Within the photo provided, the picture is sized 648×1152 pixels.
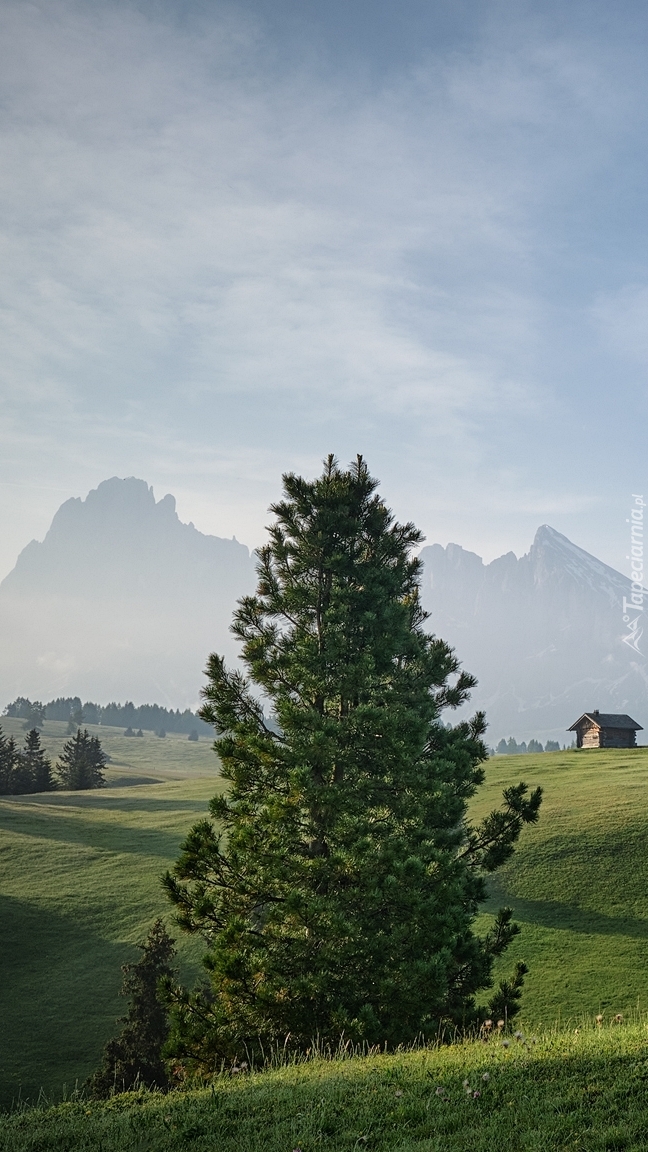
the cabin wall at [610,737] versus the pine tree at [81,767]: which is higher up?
the cabin wall at [610,737]

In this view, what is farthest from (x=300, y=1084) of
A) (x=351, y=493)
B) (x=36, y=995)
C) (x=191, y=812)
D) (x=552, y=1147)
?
(x=191, y=812)

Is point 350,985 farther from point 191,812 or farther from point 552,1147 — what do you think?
point 191,812

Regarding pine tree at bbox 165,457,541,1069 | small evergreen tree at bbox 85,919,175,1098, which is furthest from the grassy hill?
pine tree at bbox 165,457,541,1069

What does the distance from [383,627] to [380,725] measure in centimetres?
257

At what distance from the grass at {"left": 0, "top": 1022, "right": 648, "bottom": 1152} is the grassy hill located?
2193cm

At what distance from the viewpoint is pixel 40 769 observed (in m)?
108

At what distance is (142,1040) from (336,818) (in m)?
16.4

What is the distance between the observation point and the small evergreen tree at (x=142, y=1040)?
83.8ft

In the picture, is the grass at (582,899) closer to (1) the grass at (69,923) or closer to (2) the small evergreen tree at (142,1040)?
(2) the small evergreen tree at (142,1040)

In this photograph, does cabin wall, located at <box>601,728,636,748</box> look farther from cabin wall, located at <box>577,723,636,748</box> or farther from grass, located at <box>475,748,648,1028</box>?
grass, located at <box>475,748,648,1028</box>

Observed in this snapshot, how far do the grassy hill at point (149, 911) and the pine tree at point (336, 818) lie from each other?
661 inches

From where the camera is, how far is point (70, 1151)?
31.3 ft

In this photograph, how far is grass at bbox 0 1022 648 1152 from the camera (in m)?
8.06

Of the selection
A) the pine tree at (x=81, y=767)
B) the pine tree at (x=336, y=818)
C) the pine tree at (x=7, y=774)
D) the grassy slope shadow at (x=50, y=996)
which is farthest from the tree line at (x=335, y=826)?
the pine tree at (x=81, y=767)
